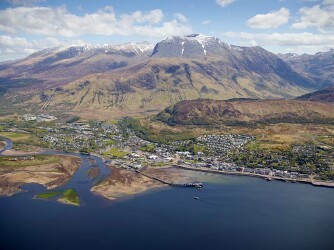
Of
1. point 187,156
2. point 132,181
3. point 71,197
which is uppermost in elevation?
point 187,156

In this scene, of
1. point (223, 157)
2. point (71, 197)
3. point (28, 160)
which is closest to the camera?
point (71, 197)

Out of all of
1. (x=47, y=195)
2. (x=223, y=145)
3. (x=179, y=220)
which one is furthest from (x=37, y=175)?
(x=223, y=145)

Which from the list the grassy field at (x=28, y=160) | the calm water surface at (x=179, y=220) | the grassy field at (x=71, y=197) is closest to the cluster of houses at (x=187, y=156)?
the calm water surface at (x=179, y=220)

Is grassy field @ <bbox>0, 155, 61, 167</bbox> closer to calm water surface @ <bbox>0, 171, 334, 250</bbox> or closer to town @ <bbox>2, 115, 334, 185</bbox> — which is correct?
town @ <bbox>2, 115, 334, 185</bbox>

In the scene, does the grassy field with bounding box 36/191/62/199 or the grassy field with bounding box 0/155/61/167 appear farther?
the grassy field with bounding box 0/155/61/167

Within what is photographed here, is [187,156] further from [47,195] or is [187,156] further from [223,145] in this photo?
[47,195]

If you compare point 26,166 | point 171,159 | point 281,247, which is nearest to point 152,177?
point 171,159

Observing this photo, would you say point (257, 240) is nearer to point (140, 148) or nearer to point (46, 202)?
point (46, 202)

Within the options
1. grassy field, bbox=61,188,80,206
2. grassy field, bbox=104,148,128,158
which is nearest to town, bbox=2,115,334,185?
grassy field, bbox=104,148,128,158
